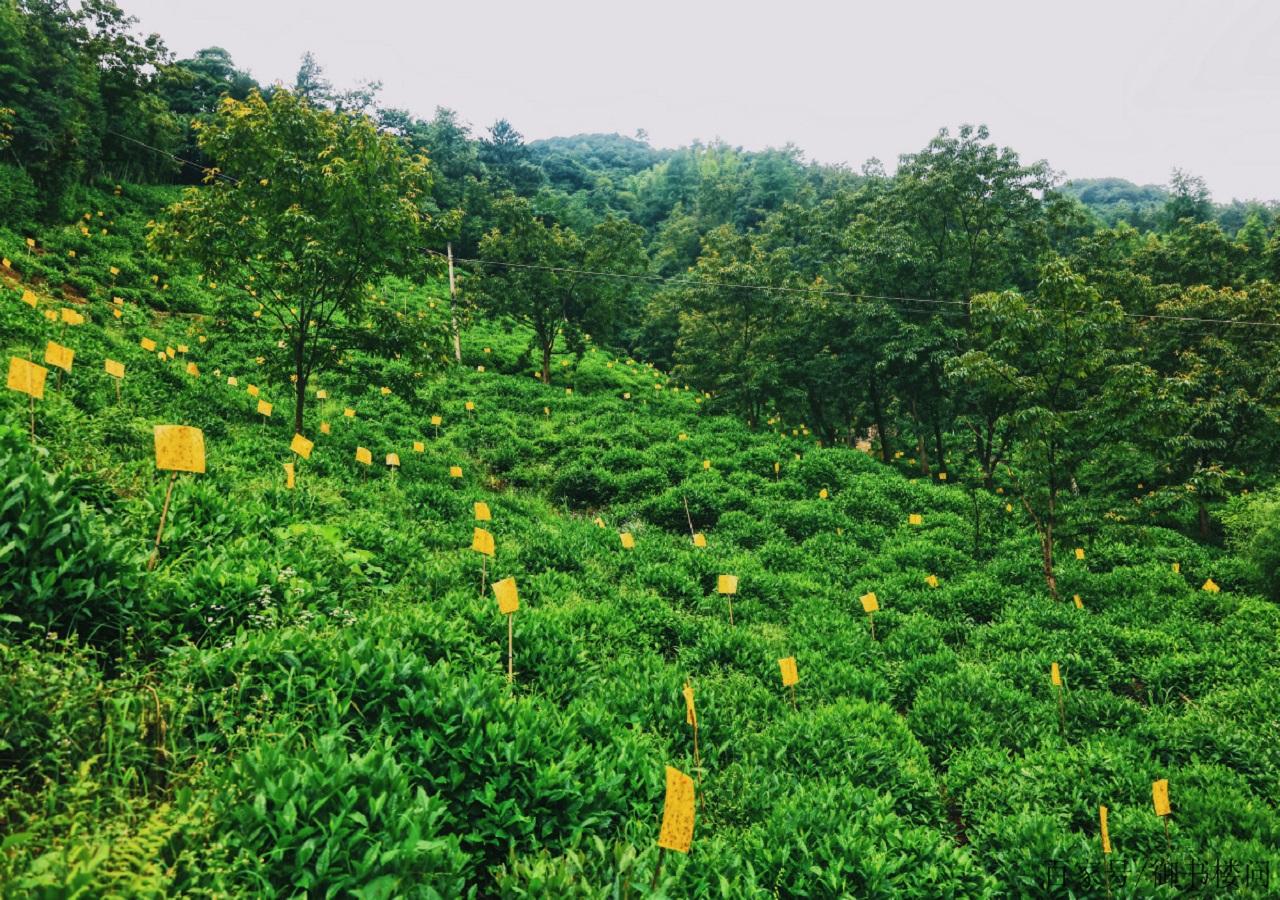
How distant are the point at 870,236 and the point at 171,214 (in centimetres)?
1761

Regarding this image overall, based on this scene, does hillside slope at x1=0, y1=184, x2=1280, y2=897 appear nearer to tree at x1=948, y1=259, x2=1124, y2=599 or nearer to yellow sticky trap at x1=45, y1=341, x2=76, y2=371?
yellow sticky trap at x1=45, y1=341, x2=76, y2=371

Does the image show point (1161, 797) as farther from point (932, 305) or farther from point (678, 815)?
point (932, 305)

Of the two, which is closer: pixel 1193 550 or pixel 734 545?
pixel 734 545

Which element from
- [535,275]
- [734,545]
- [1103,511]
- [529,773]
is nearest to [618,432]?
[734,545]

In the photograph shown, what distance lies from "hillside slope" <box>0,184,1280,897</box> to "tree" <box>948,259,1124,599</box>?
1613 millimetres

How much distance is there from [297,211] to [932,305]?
54.3 ft

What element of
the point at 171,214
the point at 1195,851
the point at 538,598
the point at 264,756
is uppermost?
the point at 171,214

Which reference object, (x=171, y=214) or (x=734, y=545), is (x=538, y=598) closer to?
(x=734, y=545)

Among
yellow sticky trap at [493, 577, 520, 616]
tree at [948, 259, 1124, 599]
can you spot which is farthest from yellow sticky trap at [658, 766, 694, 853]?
tree at [948, 259, 1124, 599]

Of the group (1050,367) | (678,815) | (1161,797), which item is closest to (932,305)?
(1050,367)

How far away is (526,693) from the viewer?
174 inches

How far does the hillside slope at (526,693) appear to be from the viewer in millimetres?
2369

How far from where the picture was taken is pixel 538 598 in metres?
6.59

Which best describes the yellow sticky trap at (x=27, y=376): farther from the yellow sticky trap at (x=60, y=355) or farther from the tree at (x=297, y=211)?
the tree at (x=297, y=211)
